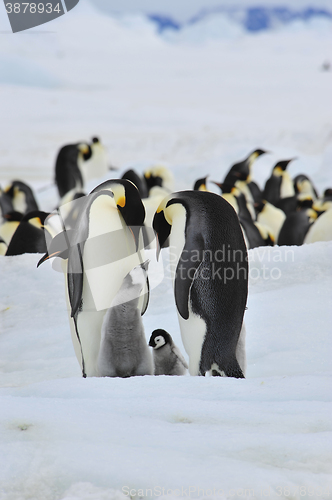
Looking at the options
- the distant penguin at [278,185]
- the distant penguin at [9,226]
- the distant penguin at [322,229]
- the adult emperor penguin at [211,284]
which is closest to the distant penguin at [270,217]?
the distant penguin at [322,229]

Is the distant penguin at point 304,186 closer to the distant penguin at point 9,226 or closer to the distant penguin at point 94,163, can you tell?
the distant penguin at point 94,163

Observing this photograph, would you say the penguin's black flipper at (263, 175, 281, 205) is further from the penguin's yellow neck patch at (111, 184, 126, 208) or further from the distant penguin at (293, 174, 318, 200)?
the penguin's yellow neck patch at (111, 184, 126, 208)

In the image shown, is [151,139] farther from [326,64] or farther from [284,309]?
[326,64]

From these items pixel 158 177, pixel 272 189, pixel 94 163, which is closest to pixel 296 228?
pixel 158 177

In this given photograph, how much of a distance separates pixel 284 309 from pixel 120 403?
1.26 metres

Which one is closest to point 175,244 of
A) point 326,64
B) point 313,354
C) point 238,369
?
point 238,369

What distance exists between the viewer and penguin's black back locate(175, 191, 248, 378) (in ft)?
5.65

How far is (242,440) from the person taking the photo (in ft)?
3.44

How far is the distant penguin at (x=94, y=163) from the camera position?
865 cm

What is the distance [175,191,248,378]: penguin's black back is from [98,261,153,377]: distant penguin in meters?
0.15

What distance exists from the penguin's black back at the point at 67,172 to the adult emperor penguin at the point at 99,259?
20.2 feet

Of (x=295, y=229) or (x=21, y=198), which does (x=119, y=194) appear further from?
(x=21, y=198)

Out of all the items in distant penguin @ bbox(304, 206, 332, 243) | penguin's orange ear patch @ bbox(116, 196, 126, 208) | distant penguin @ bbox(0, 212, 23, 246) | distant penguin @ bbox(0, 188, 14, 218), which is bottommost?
distant penguin @ bbox(0, 188, 14, 218)

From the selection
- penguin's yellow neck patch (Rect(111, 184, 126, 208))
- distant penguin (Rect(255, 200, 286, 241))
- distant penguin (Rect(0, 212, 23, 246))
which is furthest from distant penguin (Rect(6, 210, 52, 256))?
distant penguin (Rect(255, 200, 286, 241))
